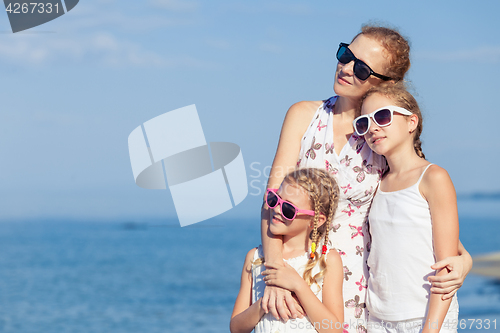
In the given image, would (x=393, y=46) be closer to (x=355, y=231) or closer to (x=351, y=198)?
(x=351, y=198)

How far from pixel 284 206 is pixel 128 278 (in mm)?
25972

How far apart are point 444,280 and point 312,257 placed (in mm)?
689

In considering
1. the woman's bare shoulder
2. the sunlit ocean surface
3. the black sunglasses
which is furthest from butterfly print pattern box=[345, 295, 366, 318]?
the sunlit ocean surface

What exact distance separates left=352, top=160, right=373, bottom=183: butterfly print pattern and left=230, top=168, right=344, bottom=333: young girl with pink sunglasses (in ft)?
0.48

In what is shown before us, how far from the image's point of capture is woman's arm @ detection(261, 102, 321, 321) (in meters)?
2.62

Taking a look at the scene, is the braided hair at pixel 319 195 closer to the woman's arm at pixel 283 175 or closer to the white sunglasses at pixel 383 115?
the woman's arm at pixel 283 175

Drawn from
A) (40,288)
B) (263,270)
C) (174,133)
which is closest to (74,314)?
(40,288)

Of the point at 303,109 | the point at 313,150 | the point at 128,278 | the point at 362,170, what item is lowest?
the point at 128,278

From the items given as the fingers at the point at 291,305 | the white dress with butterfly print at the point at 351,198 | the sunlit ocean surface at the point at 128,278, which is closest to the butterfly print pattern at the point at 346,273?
the white dress with butterfly print at the point at 351,198

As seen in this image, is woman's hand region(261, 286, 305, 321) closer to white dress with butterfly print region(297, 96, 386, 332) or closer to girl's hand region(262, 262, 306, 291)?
girl's hand region(262, 262, 306, 291)

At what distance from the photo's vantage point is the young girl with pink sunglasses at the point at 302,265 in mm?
2617

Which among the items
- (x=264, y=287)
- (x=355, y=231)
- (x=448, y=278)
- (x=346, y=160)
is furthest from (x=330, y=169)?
(x=448, y=278)

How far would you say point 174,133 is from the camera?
5.86 m

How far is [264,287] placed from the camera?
9.48 feet
